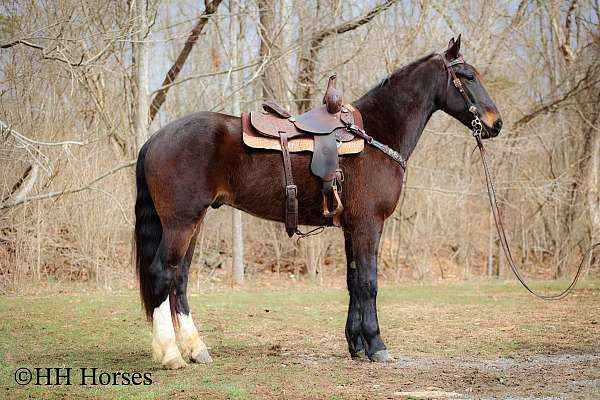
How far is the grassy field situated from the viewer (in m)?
4.99

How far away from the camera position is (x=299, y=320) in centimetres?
895

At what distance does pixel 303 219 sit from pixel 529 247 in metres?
13.0

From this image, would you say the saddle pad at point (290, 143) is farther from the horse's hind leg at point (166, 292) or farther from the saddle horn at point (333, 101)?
the horse's hind leg at point (166, 292)

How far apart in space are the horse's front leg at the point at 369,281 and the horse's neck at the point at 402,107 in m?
0.79

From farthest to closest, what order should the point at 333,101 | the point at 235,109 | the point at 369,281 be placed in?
1. the point at 235,109
2. the point at 333,101
3. the point at 369,281

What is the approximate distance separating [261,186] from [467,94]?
196 cm

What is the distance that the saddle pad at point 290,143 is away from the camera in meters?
5.92

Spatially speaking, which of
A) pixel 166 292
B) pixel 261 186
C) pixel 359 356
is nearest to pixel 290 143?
pixel 261 186

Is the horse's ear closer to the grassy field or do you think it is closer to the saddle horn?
the saddle horn

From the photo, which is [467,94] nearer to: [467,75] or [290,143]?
[467,75]

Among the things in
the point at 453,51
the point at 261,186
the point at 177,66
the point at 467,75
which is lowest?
the point at 261,186

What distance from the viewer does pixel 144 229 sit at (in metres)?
6.02

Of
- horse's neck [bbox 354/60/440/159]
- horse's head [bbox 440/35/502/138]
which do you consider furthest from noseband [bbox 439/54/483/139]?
horse's neck [bbox 354/60/440/159]

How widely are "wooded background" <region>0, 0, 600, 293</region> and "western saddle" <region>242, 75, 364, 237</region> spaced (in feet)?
11.9
